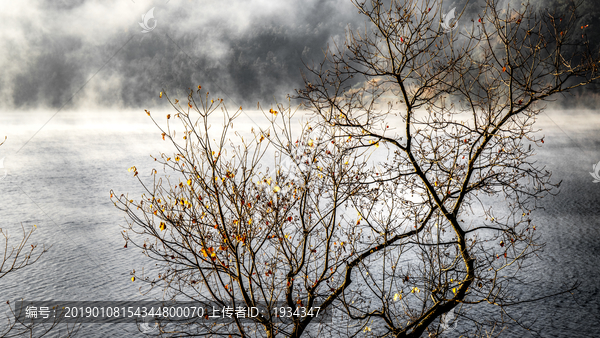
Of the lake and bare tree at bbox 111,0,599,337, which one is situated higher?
the lake

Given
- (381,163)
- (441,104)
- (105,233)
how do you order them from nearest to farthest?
(441,104)
(381,163)
(105,233)

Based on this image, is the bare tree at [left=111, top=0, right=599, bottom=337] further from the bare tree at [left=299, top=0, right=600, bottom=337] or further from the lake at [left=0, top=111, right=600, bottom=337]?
the lake at [left=0, top=111, right=600, bottom=337]

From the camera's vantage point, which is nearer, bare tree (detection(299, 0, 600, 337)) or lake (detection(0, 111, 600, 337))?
bare tree (detection(299, 0, 600, 337))

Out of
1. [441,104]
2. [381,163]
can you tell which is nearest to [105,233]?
[381,163]

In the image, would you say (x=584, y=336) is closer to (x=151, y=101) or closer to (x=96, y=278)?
(x=96, y=278)

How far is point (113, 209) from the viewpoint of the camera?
84312 mm

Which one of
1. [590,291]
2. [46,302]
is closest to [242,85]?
[46,302]

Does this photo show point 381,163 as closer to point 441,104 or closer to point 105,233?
point 441,104

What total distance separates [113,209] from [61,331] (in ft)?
174

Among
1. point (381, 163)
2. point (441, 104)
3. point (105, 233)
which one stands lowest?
point (381, 163)

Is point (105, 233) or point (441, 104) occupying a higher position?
point (105, 233)

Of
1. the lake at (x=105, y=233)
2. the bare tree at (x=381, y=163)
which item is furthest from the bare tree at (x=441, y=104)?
the lake at (x=105, y=233)

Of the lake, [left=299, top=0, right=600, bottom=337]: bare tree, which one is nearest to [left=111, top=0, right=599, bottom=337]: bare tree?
[left=299, top=0, right=600, bottom=337]: bare tree

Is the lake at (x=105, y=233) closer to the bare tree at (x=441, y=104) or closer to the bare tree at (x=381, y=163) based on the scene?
the bare tree at (x=441, y=104)
